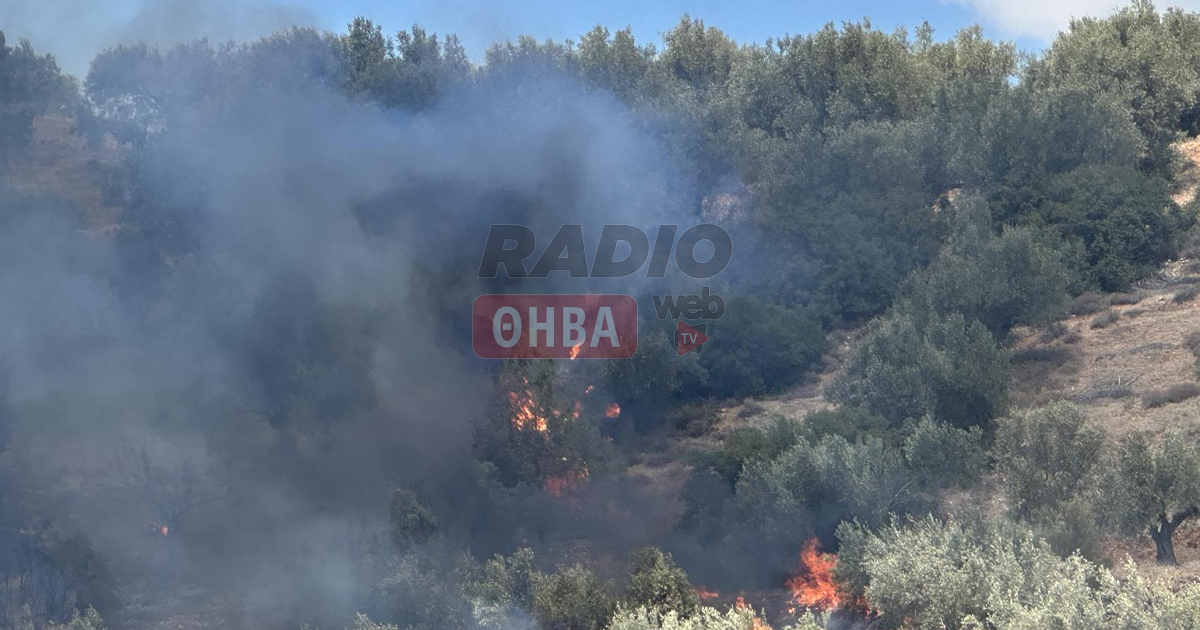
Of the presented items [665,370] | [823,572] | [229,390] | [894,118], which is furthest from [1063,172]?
[229,390]

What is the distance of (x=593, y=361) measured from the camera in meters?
A: 23.4

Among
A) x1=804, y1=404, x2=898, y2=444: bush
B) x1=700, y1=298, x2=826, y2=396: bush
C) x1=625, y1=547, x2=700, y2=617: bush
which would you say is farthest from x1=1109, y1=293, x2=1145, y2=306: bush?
x1=625, y1=547, x2=700, y2=617: bush

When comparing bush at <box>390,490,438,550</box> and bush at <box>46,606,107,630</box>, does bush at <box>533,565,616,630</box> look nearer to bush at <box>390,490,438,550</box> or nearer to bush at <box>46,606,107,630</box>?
bush at <box>390,490,438,550</box>

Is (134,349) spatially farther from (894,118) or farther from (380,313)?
(894,118)

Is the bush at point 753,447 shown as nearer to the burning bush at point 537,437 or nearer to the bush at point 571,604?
the burning bush at point 537,437

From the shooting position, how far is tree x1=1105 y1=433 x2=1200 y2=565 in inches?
540

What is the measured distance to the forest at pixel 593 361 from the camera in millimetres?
14398

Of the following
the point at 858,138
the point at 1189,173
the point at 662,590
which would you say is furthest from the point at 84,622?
the point at 1189,173

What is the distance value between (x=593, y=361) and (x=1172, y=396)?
10979mm

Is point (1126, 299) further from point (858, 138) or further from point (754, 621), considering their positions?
point (754, 621)

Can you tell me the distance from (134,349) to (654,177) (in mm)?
13885

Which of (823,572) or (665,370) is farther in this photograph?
(665,370)

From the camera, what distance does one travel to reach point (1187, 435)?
55.3ft

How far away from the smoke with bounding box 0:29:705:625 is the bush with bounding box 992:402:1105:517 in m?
5.87
